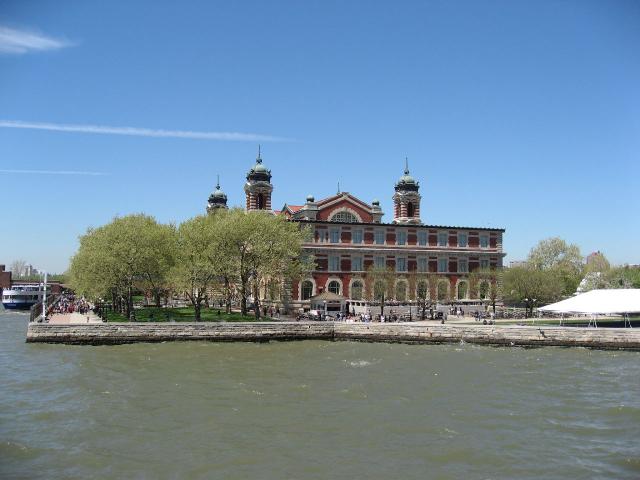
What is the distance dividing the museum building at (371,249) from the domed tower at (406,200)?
6.85 meters

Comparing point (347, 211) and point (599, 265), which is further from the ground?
point (347, 211)

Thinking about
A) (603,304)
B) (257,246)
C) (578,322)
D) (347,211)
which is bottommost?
(578,322)

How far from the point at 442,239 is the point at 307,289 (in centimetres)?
2128

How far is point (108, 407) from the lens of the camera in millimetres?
27156

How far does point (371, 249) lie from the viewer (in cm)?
7925

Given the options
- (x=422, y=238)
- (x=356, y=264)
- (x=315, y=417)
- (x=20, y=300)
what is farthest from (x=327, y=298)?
(x=20, y=300)

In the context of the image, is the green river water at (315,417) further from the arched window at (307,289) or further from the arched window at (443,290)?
the arched window at (443,290)

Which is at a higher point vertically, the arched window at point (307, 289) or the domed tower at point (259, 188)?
the domed tower at point (259, 188)

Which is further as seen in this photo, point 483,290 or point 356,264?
point 483,290

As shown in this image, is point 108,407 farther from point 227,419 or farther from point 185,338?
point 185,338

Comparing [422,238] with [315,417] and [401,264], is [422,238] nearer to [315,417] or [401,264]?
[401,264]

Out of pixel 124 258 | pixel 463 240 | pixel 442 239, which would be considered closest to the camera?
pixel 124 258

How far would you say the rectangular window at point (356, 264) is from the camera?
258 feet

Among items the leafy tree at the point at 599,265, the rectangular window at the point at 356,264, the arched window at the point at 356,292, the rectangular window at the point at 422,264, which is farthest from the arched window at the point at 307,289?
the leafy tree at the point at 599,265
